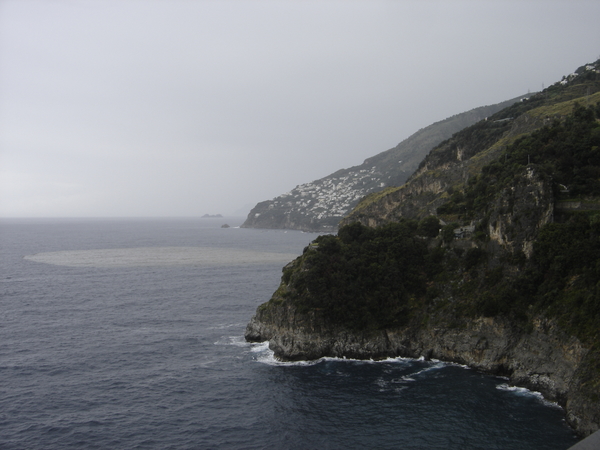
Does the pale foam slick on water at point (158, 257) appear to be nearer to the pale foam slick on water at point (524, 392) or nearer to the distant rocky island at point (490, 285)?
the distant rocky island at point (490, 285)

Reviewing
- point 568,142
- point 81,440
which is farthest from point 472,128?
point 81,440

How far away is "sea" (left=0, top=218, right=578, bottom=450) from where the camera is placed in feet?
106

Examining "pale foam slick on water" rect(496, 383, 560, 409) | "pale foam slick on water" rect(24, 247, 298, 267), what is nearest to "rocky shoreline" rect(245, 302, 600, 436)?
"pale foam slick on water" rect(496, 383, 560, 409)

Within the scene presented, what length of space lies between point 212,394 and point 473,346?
25.8 meters

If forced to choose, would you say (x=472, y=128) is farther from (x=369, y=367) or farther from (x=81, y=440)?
(x=81, y=440)

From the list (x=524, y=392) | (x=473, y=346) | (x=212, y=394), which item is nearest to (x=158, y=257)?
(x=212, y=394)

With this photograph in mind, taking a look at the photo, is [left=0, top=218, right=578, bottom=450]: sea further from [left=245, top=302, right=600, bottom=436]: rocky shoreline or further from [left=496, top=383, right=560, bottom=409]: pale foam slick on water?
[left=245, top=302, right=600, bottom=436]: rocky shoreline

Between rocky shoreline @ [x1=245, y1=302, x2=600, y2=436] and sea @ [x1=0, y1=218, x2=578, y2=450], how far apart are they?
119 centimetres

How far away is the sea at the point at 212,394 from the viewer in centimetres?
3222

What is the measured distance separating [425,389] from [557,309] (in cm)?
1391

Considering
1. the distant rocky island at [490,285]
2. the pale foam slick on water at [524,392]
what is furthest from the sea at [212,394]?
the distant rocky island at [490,285]

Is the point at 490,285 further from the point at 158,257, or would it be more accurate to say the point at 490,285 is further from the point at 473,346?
the point at 158,257

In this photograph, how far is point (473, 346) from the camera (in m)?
44.2

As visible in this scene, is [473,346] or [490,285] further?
[490,285]
